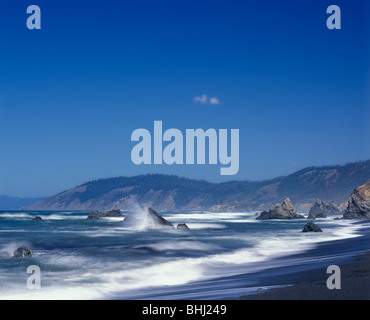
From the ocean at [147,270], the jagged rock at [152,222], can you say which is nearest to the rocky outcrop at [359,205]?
the jagged rock at [152,222]

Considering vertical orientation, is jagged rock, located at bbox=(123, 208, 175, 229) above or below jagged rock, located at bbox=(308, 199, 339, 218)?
below

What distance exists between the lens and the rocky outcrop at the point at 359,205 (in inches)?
2598

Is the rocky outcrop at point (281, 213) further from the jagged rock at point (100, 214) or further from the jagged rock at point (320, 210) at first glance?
the jagged rock at point (100, 214)

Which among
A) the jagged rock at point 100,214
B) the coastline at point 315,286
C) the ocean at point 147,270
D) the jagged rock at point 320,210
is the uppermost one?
the jagged rock at point 320,210

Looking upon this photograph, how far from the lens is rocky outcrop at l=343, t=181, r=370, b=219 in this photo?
217 ft

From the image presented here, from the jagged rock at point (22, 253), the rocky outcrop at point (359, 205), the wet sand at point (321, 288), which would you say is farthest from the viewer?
the rocky outcrop at point (359, 205)

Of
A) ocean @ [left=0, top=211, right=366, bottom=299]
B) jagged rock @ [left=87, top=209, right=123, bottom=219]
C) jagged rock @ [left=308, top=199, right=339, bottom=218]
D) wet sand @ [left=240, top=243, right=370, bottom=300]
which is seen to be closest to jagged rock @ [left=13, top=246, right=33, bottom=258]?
ocean @ [left=0, top=211, right=366, bottom=299]

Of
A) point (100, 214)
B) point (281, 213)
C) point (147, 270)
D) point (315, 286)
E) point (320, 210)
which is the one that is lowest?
point (147, 270)

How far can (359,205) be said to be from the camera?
66.8 metres

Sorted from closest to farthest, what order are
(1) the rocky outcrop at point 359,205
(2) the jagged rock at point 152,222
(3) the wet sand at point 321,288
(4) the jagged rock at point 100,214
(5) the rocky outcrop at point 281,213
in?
(3) the wet sand at point 321,288 < (2) the jagged rock at point 152,222 < (1) the rocky outcrop at point 359,205 < (4) the jagged rock at point 100,214 < (5) the rocky outcrop at point 281,213

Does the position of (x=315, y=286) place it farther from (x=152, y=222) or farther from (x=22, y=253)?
(x=152, y=222)

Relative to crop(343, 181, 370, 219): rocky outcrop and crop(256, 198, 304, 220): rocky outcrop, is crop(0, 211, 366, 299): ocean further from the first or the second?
crop(256, 198, 304, 220): rocky outcrop

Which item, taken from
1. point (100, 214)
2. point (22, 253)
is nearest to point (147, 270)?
point (22, 253)
